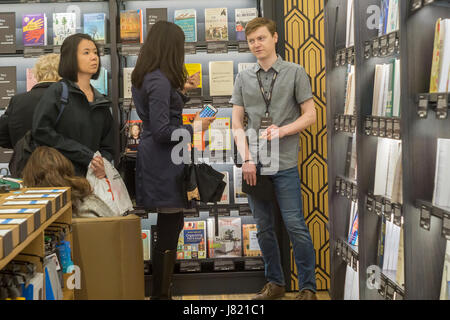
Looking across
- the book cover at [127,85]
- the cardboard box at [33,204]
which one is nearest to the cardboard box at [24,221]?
the cardboard box at [33,204]

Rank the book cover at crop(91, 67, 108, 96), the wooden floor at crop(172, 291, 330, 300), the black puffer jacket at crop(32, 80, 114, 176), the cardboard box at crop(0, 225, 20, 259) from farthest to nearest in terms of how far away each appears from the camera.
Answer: the book cover at crop(91, 67, 108, 96), the wooden floor at crop(172, 291, 330, 300), the black puffer jacket at crop(32, 80, 114, 176), the cardboard box at crop(0, 225, 20, 259)

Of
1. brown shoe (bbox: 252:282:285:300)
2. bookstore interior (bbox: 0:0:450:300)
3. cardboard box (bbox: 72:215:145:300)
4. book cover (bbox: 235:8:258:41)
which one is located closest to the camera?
bookstore interior (bbox: 0:0:450:300)

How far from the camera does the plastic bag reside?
3.39m

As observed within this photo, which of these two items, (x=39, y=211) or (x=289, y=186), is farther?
(x=289, y=186)

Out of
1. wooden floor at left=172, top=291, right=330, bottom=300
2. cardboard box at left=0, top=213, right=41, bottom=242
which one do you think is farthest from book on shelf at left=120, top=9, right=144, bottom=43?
cardboard box at left=0, top=213, right=41, bottom=242

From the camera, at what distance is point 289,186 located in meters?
3.87

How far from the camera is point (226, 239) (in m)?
4.70

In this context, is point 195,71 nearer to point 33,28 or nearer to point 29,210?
point 33,28

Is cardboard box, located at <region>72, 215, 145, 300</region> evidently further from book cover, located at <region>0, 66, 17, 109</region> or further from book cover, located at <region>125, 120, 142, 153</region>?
book cover, located at <region>0, 66, 17, 109</region>

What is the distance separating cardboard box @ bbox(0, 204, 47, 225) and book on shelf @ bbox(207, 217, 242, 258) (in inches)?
97.6

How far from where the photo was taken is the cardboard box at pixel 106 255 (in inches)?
123
